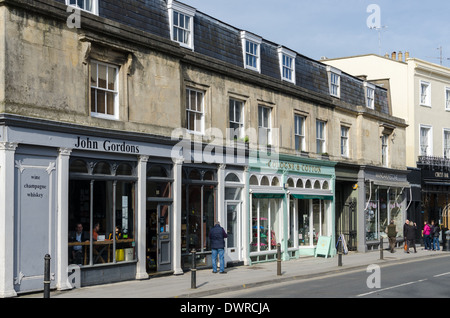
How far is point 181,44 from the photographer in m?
20.2

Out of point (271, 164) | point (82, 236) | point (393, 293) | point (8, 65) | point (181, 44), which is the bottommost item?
point (393, 293)

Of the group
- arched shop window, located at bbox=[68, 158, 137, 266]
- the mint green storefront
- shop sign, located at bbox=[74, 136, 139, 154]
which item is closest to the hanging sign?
the mint green storefront

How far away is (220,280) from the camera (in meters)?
17.7

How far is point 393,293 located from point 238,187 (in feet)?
29.9

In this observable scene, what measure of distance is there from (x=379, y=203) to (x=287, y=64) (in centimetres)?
1142

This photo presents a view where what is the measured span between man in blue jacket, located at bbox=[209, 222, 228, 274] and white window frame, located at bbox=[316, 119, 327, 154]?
33.6 ft

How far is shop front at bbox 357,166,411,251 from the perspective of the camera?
31062mm

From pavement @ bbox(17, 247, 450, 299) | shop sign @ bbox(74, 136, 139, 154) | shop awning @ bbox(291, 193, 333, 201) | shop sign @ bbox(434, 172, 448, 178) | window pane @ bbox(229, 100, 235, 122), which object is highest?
window pane @ bbox(229, 100, 235, 122)

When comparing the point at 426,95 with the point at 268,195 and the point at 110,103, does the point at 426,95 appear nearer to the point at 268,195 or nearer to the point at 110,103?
the point at 268,195

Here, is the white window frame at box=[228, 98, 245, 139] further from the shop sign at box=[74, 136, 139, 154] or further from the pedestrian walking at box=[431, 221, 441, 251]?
the pedestrian walking at box=[431, 221, 441, 251]

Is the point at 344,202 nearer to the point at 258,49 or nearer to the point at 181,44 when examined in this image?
the point at 258,49

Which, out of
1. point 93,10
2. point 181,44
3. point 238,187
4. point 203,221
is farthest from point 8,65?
point 238,187

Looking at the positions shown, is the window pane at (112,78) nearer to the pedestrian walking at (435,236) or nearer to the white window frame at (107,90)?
the white window frame at (107,90)

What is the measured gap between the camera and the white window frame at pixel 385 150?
33.9m
